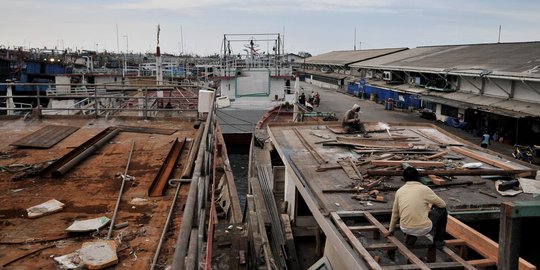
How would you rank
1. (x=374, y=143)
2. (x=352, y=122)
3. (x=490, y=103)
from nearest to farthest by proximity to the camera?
(x=374, y=143) → (x=352, y=122) → (x=490, y=103)

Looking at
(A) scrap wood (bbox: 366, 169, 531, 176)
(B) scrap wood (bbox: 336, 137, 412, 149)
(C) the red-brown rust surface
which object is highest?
(C) the red-brown rust surface

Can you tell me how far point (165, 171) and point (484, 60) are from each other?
2876 cm

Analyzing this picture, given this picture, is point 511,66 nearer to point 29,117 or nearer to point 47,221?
point 29,117

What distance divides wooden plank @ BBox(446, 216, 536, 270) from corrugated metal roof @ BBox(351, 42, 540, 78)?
18115 mm

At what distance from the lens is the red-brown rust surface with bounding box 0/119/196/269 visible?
15.8ft

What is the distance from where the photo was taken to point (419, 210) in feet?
20.7

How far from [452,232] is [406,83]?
3553cm

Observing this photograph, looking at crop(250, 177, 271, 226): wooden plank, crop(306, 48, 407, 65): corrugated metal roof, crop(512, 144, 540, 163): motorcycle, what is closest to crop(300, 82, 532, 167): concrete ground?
crop(512, 144, 540, 163): motorcycle

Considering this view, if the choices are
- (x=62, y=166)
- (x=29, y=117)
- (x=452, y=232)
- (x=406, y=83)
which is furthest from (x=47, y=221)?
(x=406, y=83)

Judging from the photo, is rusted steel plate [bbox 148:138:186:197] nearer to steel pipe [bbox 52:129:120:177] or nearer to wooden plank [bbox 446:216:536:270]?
steel pipe [bbox 52:129:120:177]

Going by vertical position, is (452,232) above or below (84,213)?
below

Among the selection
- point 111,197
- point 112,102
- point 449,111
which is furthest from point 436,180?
point 449,111

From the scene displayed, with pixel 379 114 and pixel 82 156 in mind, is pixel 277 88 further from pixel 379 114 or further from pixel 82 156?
pixel 82 156

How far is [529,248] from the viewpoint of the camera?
894 cm
